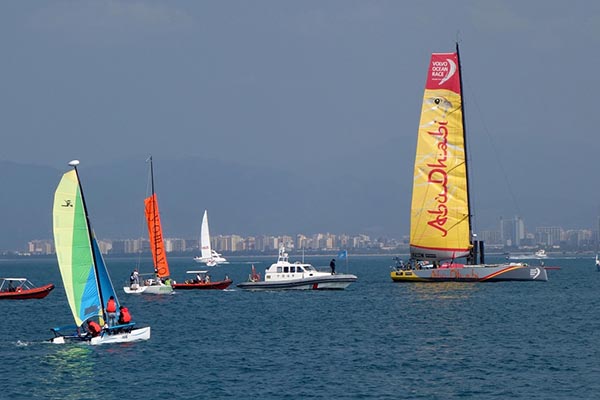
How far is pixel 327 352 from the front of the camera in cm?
5575

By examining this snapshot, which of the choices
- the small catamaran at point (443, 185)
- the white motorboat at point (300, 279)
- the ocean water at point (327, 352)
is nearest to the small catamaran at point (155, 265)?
the white motorboat at point (300, 279)

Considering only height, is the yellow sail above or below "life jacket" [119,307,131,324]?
above

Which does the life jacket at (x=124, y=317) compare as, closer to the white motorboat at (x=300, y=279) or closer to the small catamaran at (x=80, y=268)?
the small catamaran at (x=80, y=268)

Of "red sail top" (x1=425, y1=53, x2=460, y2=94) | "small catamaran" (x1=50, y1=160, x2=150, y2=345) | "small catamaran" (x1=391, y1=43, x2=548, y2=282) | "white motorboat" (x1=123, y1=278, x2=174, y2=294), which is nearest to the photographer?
"small catamaran" (x1=50, y1=160, x2=150, y2=345)

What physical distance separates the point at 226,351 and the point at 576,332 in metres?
19.2

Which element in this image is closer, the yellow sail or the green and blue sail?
the green and blue sail

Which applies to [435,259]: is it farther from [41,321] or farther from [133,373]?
[133,373]

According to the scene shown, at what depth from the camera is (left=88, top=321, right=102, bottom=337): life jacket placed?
184 feet

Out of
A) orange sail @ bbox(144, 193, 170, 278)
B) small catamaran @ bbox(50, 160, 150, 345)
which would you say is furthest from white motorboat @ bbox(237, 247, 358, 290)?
small catamaran @ bbox(50, 160, 150, 345)

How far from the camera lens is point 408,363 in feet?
169

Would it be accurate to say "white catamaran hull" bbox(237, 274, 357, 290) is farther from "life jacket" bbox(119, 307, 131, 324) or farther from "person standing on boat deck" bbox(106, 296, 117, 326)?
"person standing on boat deck" bbox(106, 296, 117, 326)

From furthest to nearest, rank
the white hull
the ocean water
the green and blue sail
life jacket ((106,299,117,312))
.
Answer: the white hull < life jacket ((106,299,117,312)) < the green and blue sail < the ocean water

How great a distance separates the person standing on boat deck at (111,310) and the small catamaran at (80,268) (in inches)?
9.5

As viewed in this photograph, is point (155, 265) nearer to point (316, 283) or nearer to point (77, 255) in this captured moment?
point (316, 283)
